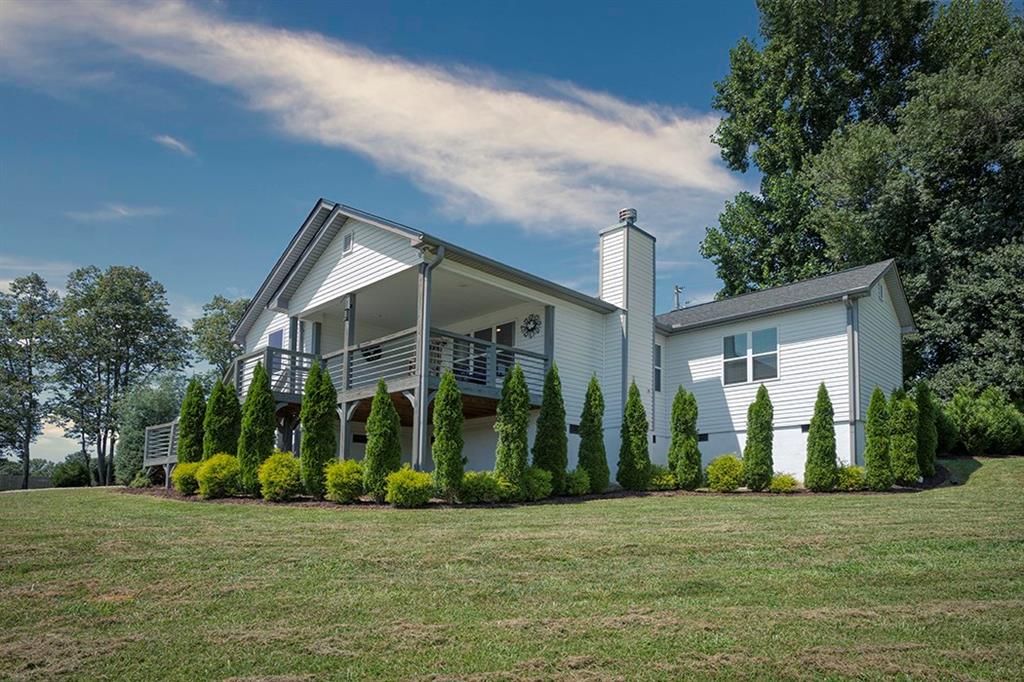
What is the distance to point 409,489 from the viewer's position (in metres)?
12.3

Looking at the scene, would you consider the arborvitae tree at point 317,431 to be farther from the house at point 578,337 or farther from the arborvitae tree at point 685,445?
the arborvitae tree at point 685,445

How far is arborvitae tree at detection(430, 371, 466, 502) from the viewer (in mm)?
12961

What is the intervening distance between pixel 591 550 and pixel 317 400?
7.66 meters

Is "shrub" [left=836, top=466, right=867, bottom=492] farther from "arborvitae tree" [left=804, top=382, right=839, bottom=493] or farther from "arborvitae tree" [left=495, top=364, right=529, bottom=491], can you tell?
"arborvitae tree" [left=495, top=364, right=529, bottom=491]

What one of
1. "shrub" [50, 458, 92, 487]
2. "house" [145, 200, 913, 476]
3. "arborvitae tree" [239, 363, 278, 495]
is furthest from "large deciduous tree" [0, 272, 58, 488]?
"arborvitae tree" [239, 363, 278, 495]

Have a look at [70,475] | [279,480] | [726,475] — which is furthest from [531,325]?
[70,475]

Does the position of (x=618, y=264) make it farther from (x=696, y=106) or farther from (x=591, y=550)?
(x=696, y=106)

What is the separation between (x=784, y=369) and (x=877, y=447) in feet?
11.1

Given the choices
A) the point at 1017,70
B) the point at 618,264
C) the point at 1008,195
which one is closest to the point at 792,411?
the point at 618,264

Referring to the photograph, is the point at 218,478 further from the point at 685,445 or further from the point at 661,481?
the point at 685,445

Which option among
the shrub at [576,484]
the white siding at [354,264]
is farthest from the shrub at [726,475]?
the white siding at [354,264]

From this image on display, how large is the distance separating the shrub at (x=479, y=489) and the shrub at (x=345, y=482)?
176 centimetres

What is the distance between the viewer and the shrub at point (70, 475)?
29.7 metres

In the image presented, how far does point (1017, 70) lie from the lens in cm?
2302
